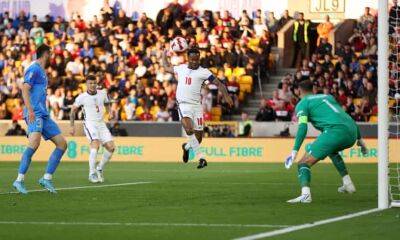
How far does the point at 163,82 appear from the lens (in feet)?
124

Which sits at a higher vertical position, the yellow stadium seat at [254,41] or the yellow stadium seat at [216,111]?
the yellow stadium seat at [254,41]

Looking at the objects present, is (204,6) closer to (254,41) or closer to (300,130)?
(254,41)

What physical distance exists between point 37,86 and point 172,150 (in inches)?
672

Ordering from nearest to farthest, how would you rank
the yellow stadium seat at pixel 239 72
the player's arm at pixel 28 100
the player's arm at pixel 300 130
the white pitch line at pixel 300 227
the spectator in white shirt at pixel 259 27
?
the white pitch line at pixel 300 227 < the player's arm at pixel 300 130 < the player's arm at pixel 28 100 < the yellow stadium seat at pixel 239 72 < the spectator in white shirt at pixel 259 27

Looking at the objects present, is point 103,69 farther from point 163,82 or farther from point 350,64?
point 350,64

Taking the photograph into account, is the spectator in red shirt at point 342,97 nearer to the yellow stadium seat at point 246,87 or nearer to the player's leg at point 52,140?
the yellow stadium seat at point 246,87

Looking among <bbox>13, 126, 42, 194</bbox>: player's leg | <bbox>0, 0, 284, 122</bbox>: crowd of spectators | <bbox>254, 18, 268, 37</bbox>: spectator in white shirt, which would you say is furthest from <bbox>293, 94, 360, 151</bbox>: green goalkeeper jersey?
<bbox>254, 18, 268, 37</bbox>: spectator in white shirt

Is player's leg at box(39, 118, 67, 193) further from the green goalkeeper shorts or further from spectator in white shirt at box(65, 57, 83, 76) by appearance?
spectator in white shirt at box(65, 57, 83, 76)

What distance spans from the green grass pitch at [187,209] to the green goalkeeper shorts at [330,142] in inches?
28.6

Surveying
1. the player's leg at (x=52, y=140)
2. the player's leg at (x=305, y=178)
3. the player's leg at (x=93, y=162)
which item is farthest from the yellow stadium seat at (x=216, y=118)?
the player's leg at (x=305, y=178)

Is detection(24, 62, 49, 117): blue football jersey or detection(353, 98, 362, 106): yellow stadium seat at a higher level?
detection(24, 62, 49, 117): blue football jersey

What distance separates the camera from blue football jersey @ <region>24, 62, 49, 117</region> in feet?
54.7

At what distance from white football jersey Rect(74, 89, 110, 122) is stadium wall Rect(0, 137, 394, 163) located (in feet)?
34.0

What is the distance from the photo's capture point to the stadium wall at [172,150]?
107 ft
